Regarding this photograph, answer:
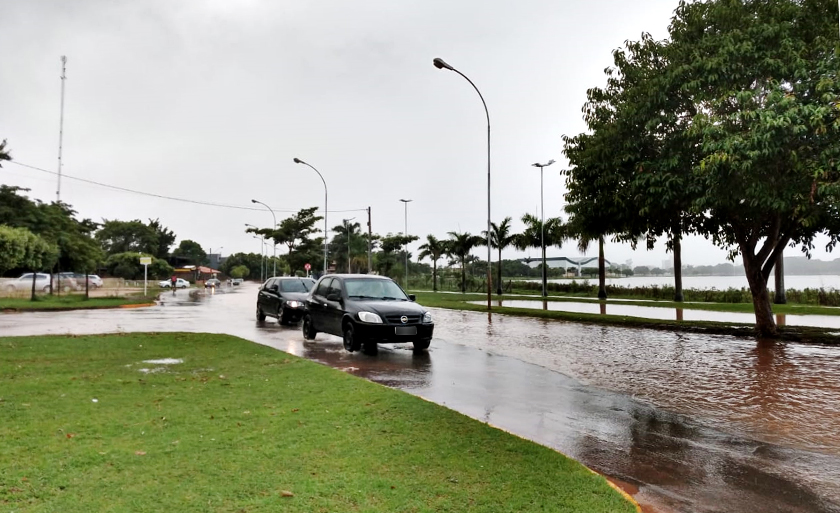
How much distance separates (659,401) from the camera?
7.50 meters

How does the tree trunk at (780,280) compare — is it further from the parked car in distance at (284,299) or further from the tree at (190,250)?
the tree at (190,250)

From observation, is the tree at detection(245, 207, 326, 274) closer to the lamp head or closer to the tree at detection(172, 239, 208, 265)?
the lamp head

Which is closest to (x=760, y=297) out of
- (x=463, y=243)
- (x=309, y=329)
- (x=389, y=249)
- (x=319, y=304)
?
(x=319, y=304)

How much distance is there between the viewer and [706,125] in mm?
12141

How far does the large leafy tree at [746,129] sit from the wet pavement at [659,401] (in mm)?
3450

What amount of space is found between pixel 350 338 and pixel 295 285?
840cm

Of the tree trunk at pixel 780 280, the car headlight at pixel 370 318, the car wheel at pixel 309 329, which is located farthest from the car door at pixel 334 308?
the tree trunk at pixel 780 280

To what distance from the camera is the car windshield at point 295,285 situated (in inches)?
747

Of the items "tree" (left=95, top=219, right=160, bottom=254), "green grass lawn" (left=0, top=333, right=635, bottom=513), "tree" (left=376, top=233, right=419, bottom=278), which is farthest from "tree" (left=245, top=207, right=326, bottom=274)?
"green grass lawn" (left=0, top=333, right=635, bottom=513)

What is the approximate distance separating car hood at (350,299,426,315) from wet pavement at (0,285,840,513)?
0.94m

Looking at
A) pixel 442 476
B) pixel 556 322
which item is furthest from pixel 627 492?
pixel 556 322

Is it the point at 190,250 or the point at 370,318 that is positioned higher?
the point at 190,250

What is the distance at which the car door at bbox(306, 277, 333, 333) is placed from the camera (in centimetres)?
1287

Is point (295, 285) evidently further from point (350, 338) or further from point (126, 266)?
point (126, 266)
